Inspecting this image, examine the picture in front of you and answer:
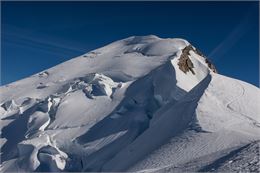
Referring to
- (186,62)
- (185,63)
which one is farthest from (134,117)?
(186,62)

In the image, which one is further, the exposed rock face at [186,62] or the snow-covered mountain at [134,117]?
the exposed rock face at [186,62]

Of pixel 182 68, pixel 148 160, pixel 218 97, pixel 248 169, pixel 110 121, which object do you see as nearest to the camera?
pixel 248 169

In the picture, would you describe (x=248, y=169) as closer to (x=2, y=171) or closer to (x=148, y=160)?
(x=148, y=160)

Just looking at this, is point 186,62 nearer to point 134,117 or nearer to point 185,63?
point 185,63

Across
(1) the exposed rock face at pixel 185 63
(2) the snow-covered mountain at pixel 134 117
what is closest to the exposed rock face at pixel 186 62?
(1) the exposed rock face at pixel 185 63

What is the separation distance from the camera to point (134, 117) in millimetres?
36312

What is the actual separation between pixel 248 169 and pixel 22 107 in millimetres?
33889

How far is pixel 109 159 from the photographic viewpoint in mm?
30734

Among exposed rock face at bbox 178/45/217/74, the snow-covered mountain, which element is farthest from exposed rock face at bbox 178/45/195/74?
the snow-covered mountain

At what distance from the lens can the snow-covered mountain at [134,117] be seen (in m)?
25.1

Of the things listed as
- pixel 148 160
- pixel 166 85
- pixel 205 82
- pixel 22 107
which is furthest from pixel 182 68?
pixel 148 160

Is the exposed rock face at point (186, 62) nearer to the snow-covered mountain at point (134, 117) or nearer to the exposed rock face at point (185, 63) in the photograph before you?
the exposed rock face at point (185, 63)

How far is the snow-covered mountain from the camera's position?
82.3 ft

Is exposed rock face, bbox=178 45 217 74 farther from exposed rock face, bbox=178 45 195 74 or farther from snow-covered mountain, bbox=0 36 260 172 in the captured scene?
snow-covered mountain, bbox=0 36 260 172
